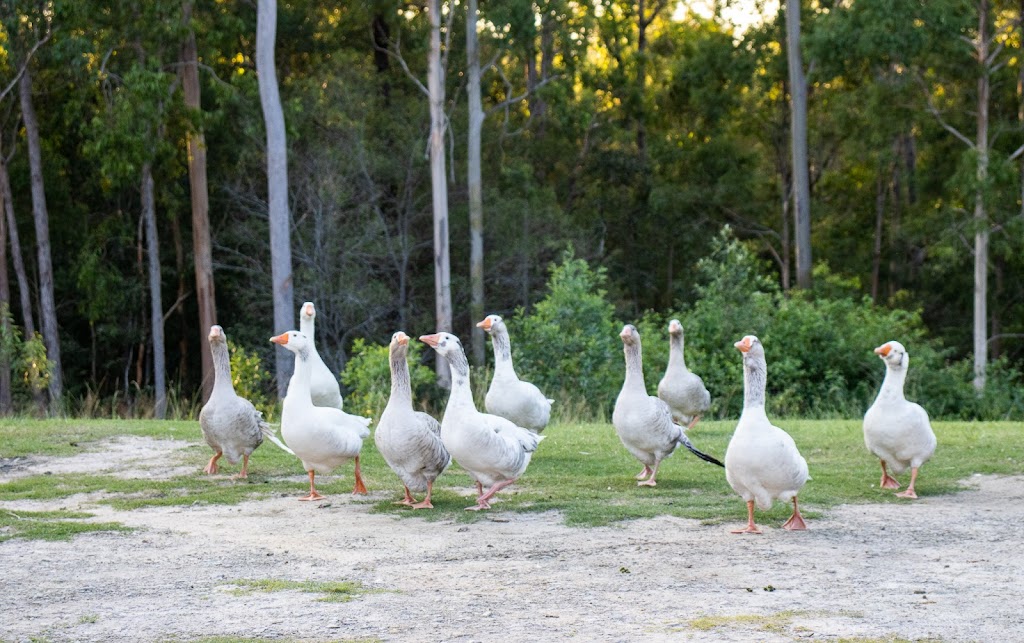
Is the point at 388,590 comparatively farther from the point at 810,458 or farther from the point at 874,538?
the point at 810,458

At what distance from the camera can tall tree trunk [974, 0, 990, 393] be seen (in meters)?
28.7

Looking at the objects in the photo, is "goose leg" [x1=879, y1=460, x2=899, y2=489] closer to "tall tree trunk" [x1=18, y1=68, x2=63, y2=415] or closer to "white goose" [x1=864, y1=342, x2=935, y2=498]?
"white goose" [x1=864, y1=342, x2=935, y2=498]

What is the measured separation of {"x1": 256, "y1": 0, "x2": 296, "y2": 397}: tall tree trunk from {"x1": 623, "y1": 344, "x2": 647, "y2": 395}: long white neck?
16.1m

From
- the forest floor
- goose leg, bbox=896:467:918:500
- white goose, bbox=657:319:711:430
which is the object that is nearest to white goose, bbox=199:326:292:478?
the forest floor

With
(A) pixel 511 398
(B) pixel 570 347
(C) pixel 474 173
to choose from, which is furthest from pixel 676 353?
(C) pixel 474 173

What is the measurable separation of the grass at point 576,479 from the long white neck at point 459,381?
34.4 inches

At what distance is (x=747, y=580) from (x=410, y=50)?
97.7ft

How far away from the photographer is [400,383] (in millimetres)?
9547

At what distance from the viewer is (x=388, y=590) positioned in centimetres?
712

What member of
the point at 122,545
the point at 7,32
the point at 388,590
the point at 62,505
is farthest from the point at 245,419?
the point at 7,32

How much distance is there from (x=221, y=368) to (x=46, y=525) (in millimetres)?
2525

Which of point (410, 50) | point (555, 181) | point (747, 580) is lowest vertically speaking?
point (747, 580)

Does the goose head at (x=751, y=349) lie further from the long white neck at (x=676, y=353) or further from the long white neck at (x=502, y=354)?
the long white neck at (x=676, y=353)

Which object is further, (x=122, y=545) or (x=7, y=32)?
(x=7, y=32)
